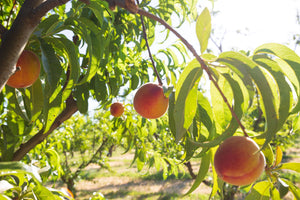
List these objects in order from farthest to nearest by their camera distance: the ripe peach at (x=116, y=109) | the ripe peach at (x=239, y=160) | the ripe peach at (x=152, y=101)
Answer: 1. the ripe peach at (x=116, y=109)
2. the ripe peach at (x=152, y=101)
3. the ripe peach at (x=239, y=160)

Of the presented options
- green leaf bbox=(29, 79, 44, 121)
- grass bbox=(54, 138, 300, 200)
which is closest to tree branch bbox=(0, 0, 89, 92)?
green leaf bbox=(29, 79, 44, 121)

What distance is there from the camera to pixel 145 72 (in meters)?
1.24

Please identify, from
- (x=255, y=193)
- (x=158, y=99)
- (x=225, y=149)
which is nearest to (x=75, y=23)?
(x=158, y=99)

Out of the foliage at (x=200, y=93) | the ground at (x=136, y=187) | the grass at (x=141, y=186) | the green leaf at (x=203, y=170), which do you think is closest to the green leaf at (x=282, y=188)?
the foliage at (x=200, y=93)

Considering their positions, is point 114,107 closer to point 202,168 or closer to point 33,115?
point 33,115

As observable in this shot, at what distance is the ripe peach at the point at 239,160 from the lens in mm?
482

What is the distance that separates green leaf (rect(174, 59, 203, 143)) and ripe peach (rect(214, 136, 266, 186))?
0.33ft

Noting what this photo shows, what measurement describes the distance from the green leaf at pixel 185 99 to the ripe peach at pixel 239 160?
0.10 meters

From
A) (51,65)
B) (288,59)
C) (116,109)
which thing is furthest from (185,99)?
(116,109)

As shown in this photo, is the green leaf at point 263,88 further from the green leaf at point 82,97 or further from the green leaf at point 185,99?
the green leaf at point 82,97

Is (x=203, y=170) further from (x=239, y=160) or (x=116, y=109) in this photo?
(x=116, y=109)

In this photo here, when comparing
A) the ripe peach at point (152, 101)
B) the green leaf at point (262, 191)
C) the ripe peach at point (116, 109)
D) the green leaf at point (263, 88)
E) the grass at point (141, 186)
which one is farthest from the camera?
the grass at point (141, 186)

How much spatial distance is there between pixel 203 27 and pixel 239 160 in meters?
0.27

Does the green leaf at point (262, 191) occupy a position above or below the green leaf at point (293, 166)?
below
